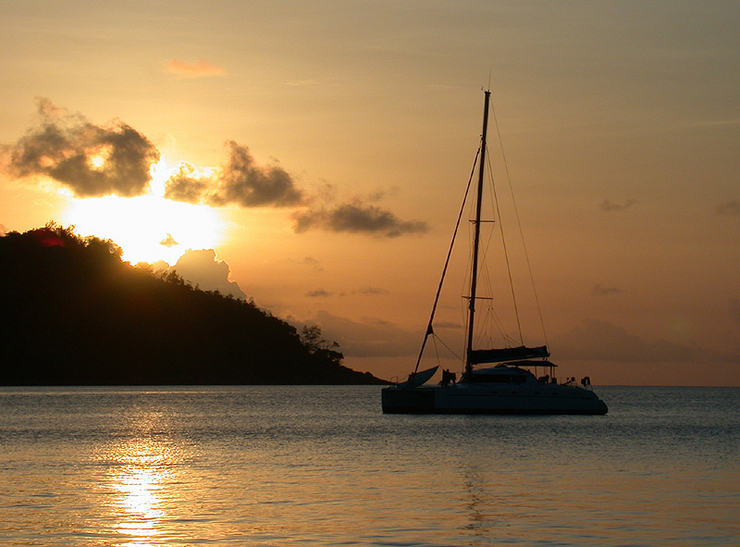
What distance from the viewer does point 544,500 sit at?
105ft

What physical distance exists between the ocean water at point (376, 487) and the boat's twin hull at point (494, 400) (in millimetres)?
1464

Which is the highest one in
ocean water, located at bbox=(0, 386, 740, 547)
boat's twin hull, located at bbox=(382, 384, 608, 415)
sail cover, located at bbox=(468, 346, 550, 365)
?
sail cover, located at bbox=(468, 346, 550, 365)

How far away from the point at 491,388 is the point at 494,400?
77 cm

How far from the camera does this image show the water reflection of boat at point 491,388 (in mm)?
65688

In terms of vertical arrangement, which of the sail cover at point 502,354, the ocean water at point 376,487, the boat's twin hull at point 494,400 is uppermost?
the sail cover at point 502,354

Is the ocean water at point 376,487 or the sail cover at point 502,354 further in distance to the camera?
the sail cover at point 502,354

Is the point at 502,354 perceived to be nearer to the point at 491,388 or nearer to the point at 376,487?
the point at 491,388

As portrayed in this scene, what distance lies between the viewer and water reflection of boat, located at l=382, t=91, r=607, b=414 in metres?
65.7

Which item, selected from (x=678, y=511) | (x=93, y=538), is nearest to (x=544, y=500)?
(x=678, y=511)

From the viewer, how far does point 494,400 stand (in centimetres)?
6550

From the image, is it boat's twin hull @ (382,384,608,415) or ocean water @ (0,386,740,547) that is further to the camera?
boat's twin hull @ (382,384,608,415)

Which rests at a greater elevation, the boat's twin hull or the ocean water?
the boat's twin hull

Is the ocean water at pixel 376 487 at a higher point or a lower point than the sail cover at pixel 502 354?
lower

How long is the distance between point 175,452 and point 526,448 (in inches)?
673
